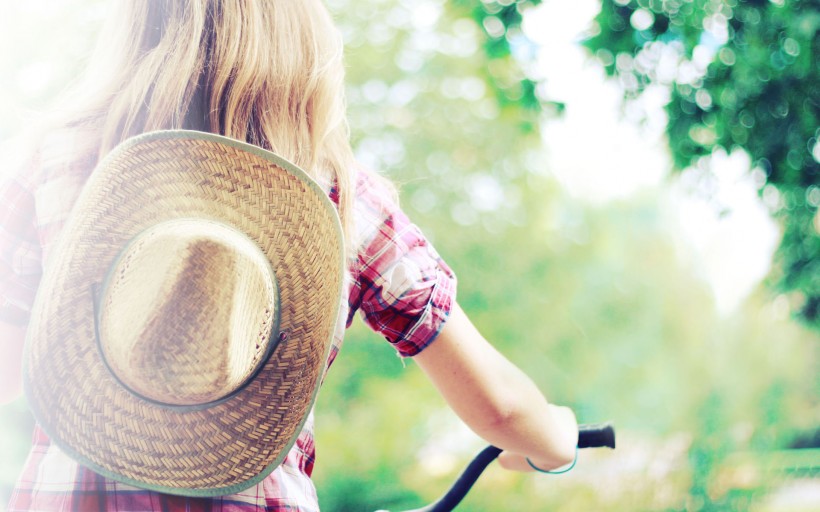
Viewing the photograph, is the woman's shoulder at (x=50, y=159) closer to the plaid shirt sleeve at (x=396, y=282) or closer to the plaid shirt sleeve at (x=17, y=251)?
the plaid shirt sleeve at (x=17, y=251)

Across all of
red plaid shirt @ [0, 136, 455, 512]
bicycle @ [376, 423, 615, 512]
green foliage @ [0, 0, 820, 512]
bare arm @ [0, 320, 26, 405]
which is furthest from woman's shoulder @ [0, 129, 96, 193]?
green foliage @ [0, 0, 820, 512]

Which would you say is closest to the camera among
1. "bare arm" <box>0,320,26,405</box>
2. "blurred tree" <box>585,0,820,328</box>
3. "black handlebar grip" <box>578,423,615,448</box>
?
"bare arm" <box>0,320,26,405</box>

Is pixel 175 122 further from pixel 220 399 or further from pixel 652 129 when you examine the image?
pixel 652 129

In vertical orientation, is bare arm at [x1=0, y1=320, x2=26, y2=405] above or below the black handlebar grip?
above

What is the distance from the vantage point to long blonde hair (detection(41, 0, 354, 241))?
615mm

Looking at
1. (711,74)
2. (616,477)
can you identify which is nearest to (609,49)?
(711,74)

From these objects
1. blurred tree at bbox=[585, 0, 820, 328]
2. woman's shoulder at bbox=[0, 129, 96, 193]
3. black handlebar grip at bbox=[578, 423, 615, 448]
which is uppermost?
woman's shoulder at bbox=[0, 129, 96, 193]

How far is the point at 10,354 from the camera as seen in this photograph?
0.65 metres

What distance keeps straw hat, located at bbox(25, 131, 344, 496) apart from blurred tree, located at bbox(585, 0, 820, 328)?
240 cm

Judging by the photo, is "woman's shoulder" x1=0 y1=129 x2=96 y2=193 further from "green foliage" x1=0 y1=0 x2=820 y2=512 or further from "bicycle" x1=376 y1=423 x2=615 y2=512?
"green foliage" x1=0 y1=0 x2=820 y2=512

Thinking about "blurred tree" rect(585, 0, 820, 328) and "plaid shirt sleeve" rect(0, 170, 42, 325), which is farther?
"blurred tree" rect(585, 0, 820, 328)

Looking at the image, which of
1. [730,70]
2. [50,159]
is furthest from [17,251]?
[730,70]

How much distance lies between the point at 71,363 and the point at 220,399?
0.11 metres

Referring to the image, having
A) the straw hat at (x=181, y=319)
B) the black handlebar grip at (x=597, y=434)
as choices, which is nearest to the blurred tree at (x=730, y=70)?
the black handlebar grip at (x=597, y=434)
